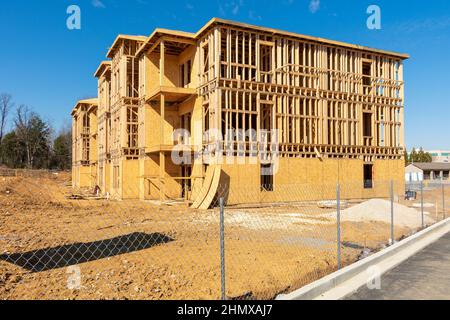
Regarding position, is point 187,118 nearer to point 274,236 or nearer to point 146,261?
point 274,236

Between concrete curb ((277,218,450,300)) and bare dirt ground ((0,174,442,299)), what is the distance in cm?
69

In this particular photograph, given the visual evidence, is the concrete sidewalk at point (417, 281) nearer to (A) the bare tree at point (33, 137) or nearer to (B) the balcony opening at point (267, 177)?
(B) the balcony opening at point (267, 177)

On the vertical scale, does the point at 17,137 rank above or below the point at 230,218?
above

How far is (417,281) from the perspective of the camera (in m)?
7.09

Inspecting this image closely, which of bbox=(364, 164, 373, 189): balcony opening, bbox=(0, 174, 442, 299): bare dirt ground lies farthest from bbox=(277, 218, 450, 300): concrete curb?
bbox=(364, 164, 373, 189): balcony opening

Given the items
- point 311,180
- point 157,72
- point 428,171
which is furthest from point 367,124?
point 428,171

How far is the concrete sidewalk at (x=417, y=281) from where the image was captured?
20.4 feet

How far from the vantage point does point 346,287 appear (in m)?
6.77

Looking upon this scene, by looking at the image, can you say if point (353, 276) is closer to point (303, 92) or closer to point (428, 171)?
point (303, 92)

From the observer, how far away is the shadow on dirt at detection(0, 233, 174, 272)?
8508mm

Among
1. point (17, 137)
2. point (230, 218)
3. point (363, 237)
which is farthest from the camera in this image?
point (17, 137)

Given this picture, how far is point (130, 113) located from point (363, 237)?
73.2ft

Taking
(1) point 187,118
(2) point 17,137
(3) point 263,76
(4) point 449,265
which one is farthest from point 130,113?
(2) point 17,137

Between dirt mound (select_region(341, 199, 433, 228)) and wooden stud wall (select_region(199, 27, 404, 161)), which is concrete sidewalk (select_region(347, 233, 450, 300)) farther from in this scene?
wooden stud wall (select_region(199, 27, 404, 161))
